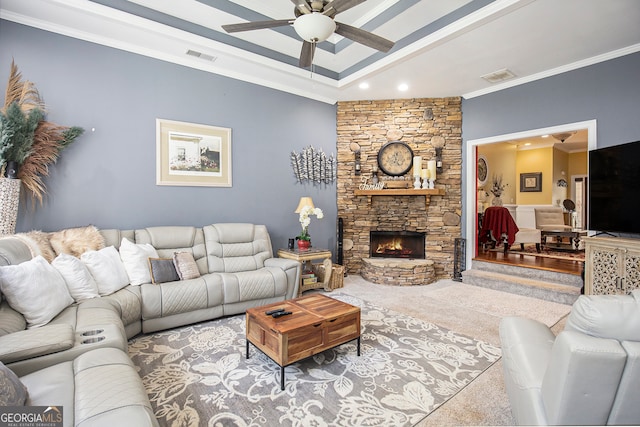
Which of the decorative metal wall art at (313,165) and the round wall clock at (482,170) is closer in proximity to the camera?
the decorative metal wall art at (313,165)

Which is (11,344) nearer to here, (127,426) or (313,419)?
(127,426)

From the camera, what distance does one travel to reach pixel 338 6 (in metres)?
2.28

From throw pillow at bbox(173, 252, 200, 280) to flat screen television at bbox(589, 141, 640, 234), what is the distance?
4.85 m

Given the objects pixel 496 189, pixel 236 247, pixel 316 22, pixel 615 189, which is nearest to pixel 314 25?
pixel 316 22

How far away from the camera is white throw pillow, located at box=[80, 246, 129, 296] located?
2.79 metres

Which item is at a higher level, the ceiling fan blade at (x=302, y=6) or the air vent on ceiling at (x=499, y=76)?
the air vent on ceiling at (x=499, y=76)

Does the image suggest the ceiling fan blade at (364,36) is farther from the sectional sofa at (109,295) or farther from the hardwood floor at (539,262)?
the hardwood floor at (539,262)

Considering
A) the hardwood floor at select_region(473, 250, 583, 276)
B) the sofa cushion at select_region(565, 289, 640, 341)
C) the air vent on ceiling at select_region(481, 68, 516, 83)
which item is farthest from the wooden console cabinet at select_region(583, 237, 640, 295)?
the sofa cushion at select_region(565, 289, 640, 341)

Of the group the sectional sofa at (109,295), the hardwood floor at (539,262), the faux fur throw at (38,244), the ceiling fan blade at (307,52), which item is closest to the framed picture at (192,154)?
the sectional sofa at (109,295)

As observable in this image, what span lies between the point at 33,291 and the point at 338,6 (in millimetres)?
2975

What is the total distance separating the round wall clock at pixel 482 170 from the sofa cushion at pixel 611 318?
7085mm

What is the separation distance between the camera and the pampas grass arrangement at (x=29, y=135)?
2.78 meters

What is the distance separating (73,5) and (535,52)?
5.10m

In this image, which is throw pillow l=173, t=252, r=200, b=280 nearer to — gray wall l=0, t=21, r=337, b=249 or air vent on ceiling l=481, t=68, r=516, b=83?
gray wall l=0, t=21, r=337, b=249
